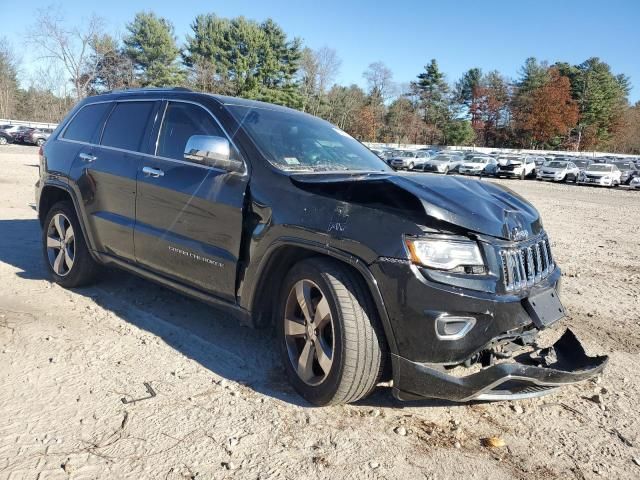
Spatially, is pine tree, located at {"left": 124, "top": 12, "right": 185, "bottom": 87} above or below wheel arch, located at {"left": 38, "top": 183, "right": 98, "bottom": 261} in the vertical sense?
above

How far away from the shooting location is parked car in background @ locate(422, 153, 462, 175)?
3659cm

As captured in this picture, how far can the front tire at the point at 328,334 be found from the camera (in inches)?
103

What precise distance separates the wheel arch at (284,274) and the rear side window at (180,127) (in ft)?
3.59

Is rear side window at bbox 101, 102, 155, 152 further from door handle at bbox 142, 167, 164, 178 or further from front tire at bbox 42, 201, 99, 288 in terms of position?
front tire at bbox 42, 201, 99, 288

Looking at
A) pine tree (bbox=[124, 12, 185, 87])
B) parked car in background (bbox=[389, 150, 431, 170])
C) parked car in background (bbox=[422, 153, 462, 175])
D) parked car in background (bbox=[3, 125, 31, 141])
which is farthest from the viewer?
pine tree (bbox=[124, 12, 185, 87])

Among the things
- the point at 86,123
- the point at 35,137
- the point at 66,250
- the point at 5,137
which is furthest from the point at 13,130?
the point at 66,250

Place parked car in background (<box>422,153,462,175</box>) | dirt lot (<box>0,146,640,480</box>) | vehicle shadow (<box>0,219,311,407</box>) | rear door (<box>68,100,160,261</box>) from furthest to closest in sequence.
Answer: parked car in background (<box>422,153,462,175</box>), rear door (<box>68,100,160,261</box>), vehicle shadow (<box>0,219,311,407</box>), dirt lot (<box>0,146,640,480</box>)

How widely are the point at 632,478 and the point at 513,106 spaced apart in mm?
88262

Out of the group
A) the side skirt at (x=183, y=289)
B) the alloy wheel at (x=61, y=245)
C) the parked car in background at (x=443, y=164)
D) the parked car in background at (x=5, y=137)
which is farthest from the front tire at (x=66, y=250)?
the parked car in background at (x=5, y=137)

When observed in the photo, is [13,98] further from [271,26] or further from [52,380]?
[52,380]

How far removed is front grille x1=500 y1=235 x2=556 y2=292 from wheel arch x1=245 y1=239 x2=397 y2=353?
2.17ft

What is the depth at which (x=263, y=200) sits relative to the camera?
307 centimetres

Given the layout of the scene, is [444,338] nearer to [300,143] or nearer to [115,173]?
[300,143]

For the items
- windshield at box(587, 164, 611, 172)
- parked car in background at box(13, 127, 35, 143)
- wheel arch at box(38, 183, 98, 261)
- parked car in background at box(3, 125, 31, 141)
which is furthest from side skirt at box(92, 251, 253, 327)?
parked car in background at box(3, 125, 31, 141)
